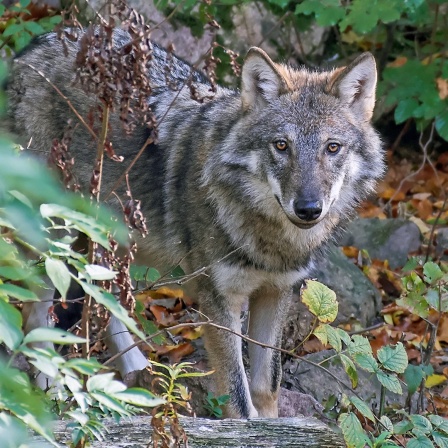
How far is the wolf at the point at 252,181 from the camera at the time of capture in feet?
15.0

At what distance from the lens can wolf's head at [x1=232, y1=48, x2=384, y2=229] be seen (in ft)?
14.4

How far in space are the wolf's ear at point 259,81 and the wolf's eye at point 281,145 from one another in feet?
1.20

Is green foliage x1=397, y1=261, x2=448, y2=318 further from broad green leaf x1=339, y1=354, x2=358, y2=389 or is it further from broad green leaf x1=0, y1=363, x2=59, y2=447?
broad green leaf x1=0, y1=363, x2=59, y2=447

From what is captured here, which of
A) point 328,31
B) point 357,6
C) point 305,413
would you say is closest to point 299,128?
point 305,413

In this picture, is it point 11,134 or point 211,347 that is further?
point 11,134

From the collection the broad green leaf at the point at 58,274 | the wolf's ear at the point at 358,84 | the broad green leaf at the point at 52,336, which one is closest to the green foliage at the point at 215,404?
the wolf's ear at the point at 358,84

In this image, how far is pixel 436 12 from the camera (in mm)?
8953

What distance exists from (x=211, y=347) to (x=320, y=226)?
1.01 metres

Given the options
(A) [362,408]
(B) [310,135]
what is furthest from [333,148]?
(A) [362,408]

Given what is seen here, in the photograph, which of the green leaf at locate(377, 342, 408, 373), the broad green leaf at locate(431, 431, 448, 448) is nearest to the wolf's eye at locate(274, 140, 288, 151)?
the green leaf at locate(377, 342, 408, 373)

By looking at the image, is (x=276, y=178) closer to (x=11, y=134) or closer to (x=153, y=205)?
(x=153, y=205)

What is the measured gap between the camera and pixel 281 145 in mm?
4555

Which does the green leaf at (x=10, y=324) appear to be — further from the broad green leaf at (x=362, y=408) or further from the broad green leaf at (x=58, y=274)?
the broad green leaf at (x=362, y=408)

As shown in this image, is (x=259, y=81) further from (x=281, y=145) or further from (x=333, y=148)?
(x=333, y=148)
